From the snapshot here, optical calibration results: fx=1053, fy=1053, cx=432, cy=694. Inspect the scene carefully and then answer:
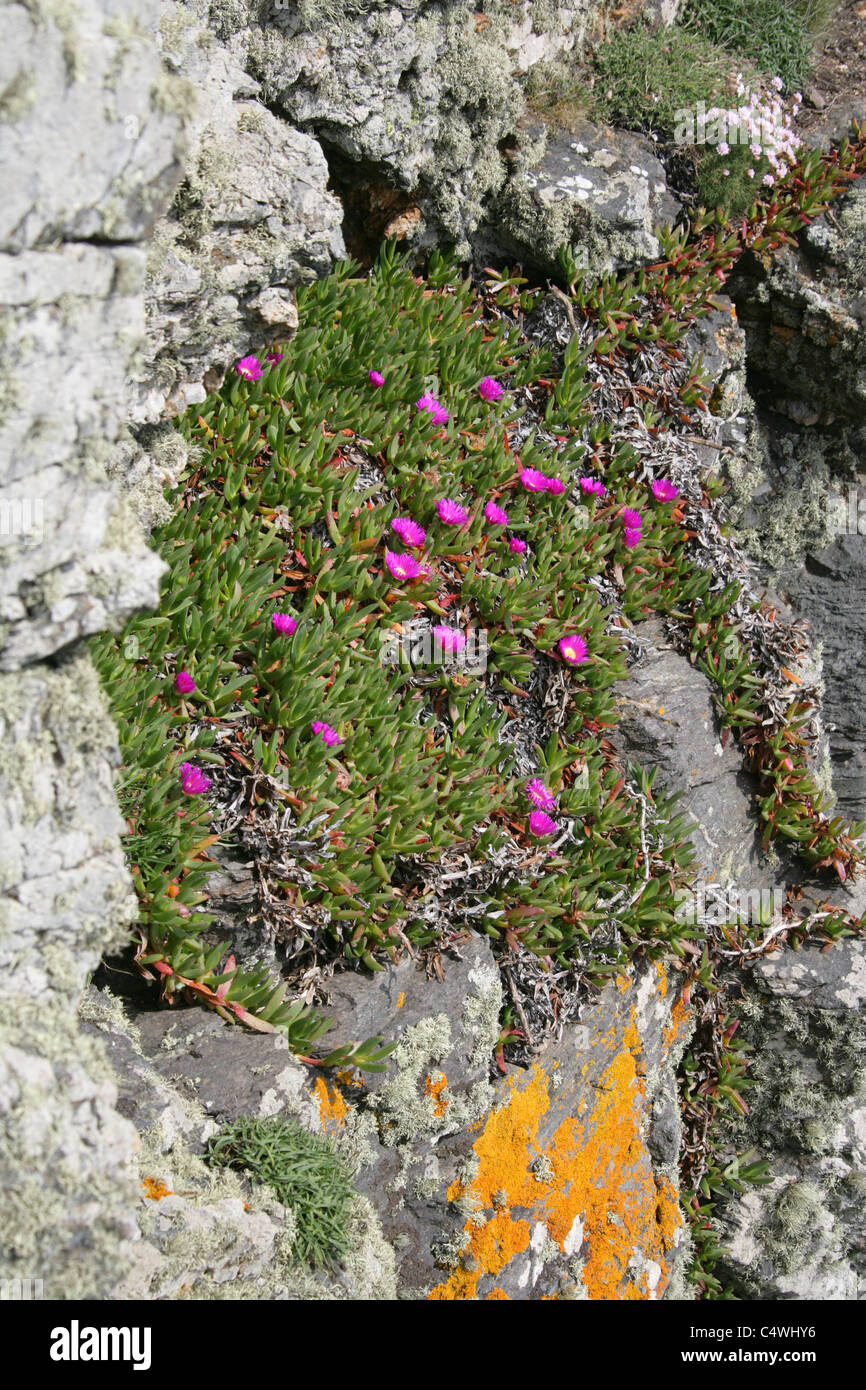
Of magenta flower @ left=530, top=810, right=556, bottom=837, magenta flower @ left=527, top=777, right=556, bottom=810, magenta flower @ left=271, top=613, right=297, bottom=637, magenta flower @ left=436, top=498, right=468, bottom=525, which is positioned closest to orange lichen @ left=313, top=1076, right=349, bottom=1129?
magenta flower @ left=530, top=810, right=556, bottom=837

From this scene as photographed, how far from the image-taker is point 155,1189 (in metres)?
2.51

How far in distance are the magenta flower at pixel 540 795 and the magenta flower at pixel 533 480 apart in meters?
1.35

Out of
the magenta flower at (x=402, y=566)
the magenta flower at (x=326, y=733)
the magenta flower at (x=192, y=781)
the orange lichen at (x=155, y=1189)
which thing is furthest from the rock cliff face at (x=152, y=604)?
the magenta flower at (x=402, y=566)

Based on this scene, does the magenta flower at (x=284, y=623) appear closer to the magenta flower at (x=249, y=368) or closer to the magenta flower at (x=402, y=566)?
the magenta flower at (x=402, y=566)

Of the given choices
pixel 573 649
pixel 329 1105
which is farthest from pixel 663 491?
pixel 329 1105

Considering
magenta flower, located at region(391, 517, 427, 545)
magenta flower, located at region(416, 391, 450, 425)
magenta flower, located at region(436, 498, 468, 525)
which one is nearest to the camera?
magenta flower, located at region(391, 517, 427, 545)

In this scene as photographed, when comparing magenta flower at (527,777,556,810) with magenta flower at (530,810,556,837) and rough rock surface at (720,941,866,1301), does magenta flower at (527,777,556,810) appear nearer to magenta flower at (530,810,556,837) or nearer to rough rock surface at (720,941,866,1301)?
magenta flower at (530,810,556,837)

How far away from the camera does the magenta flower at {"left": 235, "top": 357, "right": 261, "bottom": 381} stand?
3967 millimetres

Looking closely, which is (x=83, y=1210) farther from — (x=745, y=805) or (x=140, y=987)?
(x=745, y=805)

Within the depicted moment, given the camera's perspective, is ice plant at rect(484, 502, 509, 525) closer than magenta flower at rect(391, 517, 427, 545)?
No

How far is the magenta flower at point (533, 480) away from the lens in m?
4.51

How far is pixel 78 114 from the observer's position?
1.83 m

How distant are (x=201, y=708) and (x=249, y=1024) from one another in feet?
3.17

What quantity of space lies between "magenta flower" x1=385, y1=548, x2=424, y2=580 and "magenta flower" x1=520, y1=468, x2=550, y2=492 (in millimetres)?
879
